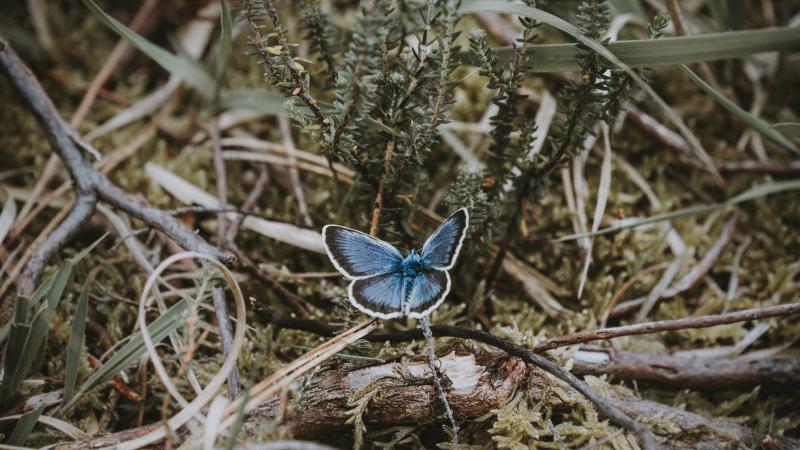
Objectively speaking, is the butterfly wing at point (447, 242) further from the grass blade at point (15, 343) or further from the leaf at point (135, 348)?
the grass blade at point (15, 343)

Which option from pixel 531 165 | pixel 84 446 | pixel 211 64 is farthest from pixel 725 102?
pixel 211 64

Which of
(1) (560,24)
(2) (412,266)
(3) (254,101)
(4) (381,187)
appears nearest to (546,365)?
(2) (412,266)

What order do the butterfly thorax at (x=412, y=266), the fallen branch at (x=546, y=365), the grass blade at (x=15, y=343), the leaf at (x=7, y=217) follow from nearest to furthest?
the fallen branch at (x=546, y=365) → the grass blade at (x=15, y=343) → the butterfly thorax at (x=412, y=266) → the leaf at (x=7, y=217)

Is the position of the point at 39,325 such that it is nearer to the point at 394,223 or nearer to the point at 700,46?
Result: the point at 394,223

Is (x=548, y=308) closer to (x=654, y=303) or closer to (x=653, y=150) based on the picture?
(x=654, y=303)

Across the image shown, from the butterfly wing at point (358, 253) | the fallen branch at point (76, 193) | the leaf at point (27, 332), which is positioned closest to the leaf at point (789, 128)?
the butterfly wing at point (358, 253)

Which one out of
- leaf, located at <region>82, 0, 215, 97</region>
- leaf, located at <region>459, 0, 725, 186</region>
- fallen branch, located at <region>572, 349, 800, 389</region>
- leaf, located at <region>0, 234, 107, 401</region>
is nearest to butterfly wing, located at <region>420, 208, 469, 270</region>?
leaf, located at <region>459, 0, 725, 186</region>
